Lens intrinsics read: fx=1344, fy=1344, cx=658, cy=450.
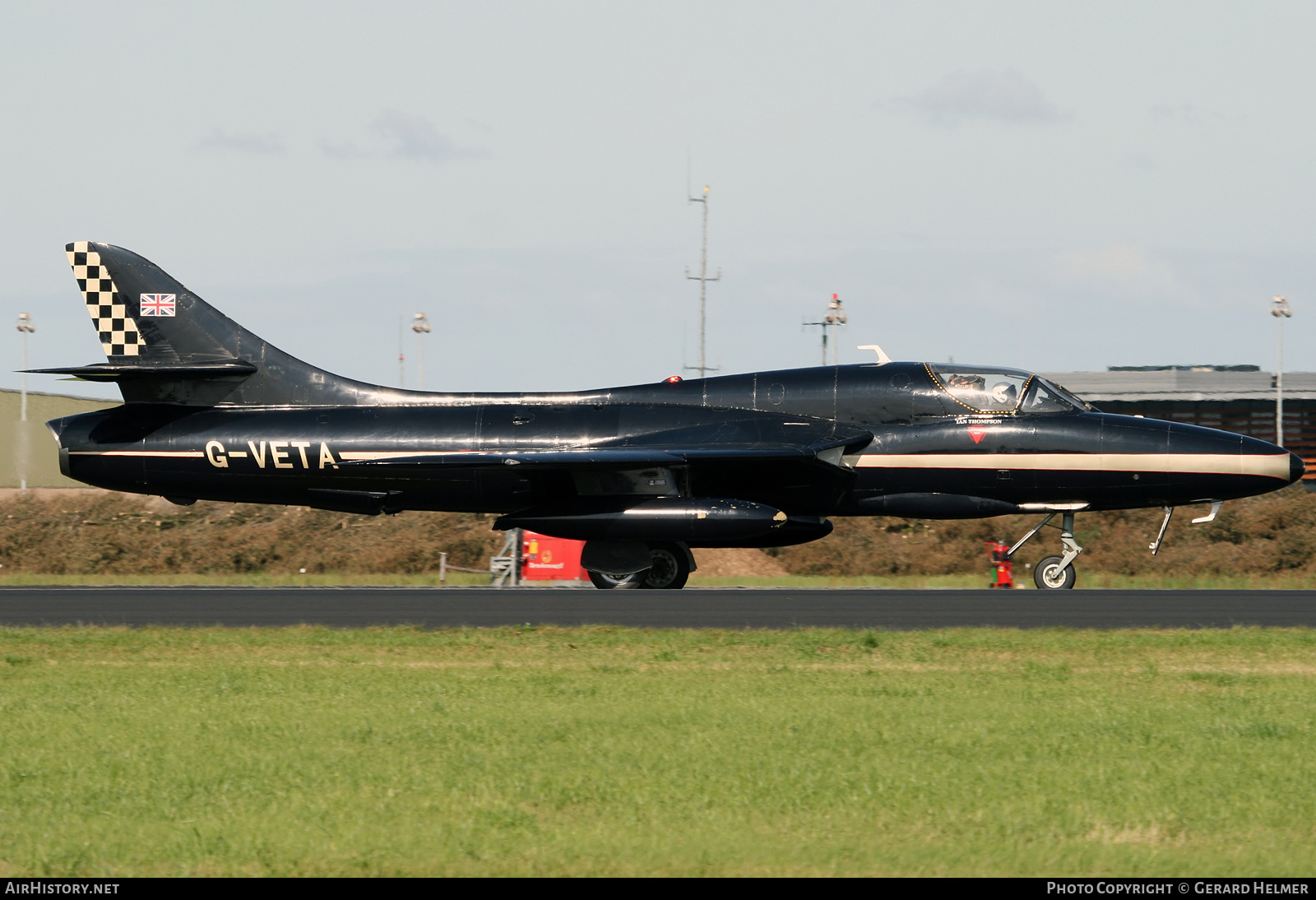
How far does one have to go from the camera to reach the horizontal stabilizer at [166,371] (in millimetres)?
20359

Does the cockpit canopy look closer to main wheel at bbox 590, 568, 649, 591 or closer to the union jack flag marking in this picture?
main wheel at bbox 590, 568, 649, 591

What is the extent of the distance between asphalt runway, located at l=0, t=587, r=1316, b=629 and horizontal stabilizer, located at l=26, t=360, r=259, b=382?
3302 mm

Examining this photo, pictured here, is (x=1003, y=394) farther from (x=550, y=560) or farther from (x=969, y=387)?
(x=550, y=560)

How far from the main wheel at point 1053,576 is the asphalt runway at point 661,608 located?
0.95 meters

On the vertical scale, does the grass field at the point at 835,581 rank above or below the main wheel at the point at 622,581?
below

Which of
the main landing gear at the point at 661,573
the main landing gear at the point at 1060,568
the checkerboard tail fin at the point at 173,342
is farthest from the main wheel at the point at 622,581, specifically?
the main landing gear at the point at 1060,568

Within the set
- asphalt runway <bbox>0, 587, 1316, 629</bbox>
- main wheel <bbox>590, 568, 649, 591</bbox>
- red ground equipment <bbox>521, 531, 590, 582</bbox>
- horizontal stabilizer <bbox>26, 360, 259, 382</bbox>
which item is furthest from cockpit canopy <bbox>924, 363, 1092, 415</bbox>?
horizontal stabilizer <bbox>26, 360, 259, 382</bbox>

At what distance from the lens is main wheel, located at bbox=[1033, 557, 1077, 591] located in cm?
1998

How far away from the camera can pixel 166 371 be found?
2070 centimetres

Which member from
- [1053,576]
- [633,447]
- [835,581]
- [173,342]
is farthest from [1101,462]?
[173,342]

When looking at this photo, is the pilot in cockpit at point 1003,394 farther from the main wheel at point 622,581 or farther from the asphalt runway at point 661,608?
the main wheel at point 622,581

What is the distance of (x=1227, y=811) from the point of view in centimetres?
612

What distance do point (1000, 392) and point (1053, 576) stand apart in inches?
113
